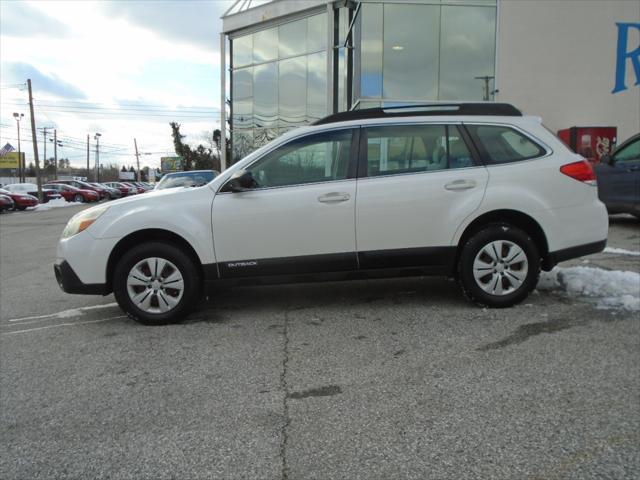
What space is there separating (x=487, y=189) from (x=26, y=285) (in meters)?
6.16

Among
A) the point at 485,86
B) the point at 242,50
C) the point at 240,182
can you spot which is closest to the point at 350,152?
the point at 240,182

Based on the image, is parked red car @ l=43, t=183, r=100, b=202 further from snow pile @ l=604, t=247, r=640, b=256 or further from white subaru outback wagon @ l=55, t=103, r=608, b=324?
snow pile @ l=604, t=247, r=640, b=256

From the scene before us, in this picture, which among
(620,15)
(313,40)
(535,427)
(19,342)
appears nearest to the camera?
(535,427)

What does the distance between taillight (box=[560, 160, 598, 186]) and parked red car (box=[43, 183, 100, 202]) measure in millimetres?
42271

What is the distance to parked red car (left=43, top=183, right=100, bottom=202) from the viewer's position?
136ft

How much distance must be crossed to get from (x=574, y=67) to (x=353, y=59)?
25.9 ft

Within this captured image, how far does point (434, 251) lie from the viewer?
4.67m

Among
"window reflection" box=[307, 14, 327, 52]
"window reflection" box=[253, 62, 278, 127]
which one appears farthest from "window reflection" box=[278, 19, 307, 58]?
"window reflection" box=[253, 62, 278, 127]

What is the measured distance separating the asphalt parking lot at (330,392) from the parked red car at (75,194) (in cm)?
3973

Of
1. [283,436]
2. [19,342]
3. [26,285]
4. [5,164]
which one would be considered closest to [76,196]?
[5,164]

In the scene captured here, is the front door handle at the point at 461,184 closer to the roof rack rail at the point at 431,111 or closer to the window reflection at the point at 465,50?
the roof rack rail at the point at 431,111

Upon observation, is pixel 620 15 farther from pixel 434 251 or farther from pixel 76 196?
pixel 76 196

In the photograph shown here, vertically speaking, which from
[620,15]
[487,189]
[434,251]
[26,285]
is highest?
[620,15]

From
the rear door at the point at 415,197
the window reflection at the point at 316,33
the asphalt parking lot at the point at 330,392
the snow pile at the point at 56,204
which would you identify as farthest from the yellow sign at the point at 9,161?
the rear door at the point at 415,197
